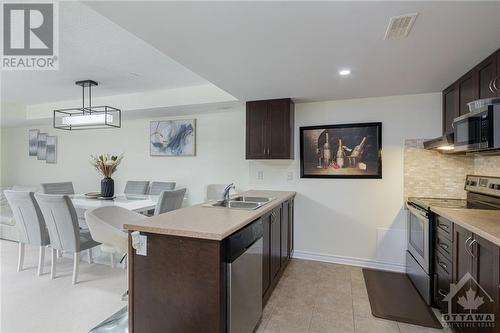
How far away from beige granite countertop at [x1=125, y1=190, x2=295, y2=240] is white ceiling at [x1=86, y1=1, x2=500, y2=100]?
125 cm

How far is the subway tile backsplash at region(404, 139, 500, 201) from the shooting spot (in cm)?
288

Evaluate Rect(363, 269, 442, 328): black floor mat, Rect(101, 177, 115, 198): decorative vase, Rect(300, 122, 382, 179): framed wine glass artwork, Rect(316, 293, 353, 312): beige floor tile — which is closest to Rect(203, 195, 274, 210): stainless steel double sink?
Rect(300, 122, 382, 179): framed wine glass artwork

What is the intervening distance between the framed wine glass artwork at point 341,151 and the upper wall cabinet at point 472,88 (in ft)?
2.32

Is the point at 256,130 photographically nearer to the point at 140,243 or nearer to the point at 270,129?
the point at 270,129

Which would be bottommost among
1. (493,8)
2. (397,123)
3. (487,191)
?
(487,191)

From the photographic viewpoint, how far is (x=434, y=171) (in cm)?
298

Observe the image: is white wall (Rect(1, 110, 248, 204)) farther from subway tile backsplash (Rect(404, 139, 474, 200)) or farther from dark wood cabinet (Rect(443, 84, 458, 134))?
dark wood cabinet (Rect(443, 84, 458, 134))

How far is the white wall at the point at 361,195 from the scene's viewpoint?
122 inches

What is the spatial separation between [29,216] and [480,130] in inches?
175

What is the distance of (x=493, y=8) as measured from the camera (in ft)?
4.53

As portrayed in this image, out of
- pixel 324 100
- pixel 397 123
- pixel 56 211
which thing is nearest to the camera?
pixel 56 211

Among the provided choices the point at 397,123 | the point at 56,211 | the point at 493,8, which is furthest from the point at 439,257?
the point at 56,211

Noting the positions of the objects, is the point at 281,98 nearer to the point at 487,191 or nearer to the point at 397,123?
the point at 397,123

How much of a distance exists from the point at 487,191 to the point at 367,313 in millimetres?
1626
